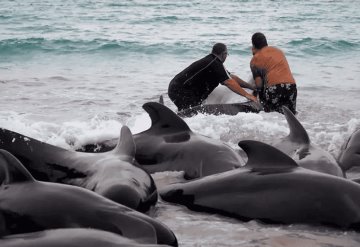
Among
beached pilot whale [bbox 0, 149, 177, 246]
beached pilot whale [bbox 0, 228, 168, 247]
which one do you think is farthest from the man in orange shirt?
beached pilot whale [bbox 0, 228, 168, 247]

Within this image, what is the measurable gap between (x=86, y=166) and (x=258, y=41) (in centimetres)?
635

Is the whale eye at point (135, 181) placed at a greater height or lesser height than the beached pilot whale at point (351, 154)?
greater

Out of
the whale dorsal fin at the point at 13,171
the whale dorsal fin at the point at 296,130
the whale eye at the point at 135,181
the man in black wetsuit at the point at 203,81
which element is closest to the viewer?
the whale dorsal fin at the point at 13,171

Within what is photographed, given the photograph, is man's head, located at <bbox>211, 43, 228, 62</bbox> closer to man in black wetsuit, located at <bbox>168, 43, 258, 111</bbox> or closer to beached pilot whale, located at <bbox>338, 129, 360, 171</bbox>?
man in black wetsuit, located at <bbox>168, 43, 258, 111</bbox>

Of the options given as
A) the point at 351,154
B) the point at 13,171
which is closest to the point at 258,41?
the point at 351,154

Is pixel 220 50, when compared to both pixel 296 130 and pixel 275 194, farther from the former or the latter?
pixel 275 194

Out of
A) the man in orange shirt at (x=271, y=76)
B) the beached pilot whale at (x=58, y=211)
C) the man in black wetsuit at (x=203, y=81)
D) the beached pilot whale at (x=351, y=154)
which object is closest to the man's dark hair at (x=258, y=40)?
the man in orange shirt at (x=271, y=76)

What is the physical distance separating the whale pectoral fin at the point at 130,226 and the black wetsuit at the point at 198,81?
7177 mm

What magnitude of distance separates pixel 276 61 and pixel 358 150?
433 centimetres

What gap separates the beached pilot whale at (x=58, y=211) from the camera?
12.0 ft

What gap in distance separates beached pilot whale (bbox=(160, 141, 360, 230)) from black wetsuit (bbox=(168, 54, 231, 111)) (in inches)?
231

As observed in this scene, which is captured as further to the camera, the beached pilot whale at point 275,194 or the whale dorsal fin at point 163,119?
the whale dorsal fin at point 163,119

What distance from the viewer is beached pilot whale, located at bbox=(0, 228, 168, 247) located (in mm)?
3152

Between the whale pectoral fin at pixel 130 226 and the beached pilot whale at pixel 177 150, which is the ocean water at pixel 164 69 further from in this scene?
the whale pectoral fin at pixel 130 226
